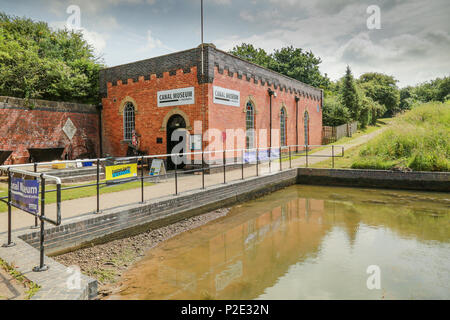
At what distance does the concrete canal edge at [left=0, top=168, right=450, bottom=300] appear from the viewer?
3162 millimetres

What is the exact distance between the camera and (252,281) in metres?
3.98

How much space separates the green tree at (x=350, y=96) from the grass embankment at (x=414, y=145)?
A: 48.3 ft

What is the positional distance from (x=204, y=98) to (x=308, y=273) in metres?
8.36

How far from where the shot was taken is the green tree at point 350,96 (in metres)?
28.8

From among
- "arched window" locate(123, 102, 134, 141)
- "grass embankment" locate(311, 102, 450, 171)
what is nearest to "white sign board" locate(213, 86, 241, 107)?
"arched window" locate(123, 102, 134, 141)

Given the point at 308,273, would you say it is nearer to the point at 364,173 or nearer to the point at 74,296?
the point at 74,296

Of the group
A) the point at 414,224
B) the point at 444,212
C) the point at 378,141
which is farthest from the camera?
the point at 378,141

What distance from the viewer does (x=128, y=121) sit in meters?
14.0

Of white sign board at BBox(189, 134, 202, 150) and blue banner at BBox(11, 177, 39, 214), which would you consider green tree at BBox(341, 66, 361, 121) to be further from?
blue banner at BBox(11, 177, 39, 214)

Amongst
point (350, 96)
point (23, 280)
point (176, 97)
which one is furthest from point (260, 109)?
point (350, 96)

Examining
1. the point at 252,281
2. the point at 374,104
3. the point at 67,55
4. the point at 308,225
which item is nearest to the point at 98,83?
the point at 67,55

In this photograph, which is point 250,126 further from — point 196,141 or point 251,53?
point 251,53

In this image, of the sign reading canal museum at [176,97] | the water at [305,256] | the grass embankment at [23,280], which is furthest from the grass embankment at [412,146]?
the grass embankment at [23,280]

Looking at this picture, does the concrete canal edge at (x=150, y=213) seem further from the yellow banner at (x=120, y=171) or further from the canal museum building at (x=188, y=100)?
the canal museum building at (x=188, y=100)
